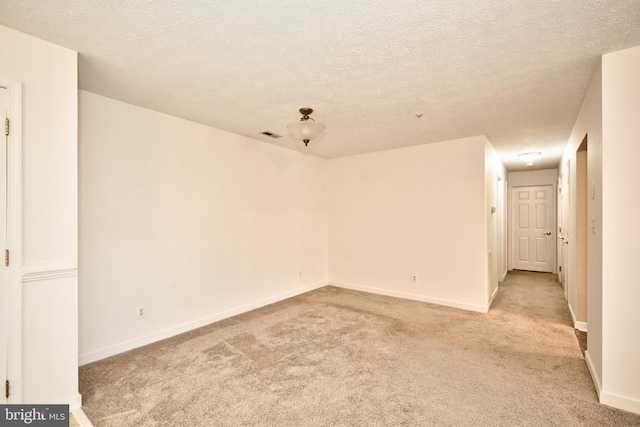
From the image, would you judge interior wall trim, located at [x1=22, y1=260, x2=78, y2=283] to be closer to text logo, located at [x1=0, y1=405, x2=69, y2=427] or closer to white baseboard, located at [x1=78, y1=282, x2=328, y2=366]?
text logo, located at [x1=0, y1=405, x2=69, y2=427]

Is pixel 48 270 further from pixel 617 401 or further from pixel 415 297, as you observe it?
pixel 415 297

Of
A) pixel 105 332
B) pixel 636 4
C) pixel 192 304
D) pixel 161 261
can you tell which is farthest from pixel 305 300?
pixel 636 4

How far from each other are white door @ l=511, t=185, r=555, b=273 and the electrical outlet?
798 centimetres

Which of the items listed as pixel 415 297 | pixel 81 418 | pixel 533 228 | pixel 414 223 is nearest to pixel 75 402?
pixel 81 418

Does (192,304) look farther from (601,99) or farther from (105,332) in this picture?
(601,99)

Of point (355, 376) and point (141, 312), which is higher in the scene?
point (141, 312)

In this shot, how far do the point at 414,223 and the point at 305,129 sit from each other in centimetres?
277

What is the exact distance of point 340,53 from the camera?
212cm

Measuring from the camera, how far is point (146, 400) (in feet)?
7.20

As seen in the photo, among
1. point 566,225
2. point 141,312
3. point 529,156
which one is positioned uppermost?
point 529,156

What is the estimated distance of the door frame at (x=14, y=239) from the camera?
188cm

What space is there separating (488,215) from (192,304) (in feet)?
14.0

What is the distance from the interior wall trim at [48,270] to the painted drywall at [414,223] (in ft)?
13.7

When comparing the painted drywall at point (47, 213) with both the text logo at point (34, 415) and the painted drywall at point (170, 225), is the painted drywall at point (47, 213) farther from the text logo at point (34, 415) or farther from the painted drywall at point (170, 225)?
the painted drywall at point (170, 225)
